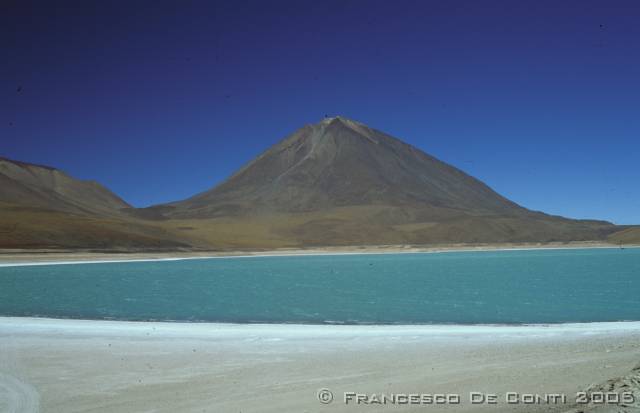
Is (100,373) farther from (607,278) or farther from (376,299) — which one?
(607,278)

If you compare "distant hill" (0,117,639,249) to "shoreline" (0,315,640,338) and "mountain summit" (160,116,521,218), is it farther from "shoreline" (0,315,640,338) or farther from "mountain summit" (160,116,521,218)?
"shoreline" (0,315,640,338)

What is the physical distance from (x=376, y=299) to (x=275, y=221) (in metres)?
127

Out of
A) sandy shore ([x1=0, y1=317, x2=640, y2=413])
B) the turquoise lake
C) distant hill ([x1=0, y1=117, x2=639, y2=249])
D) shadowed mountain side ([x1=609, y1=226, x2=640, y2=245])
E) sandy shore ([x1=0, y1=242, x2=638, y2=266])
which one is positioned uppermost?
distant hill ([x1=0, y1=117, x2=639, y2=249])

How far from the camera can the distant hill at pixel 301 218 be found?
91.8 m

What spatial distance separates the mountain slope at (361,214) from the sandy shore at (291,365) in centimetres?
9622

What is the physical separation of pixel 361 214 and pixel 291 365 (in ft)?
471

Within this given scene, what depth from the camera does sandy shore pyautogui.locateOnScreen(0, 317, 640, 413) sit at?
26.6 feet

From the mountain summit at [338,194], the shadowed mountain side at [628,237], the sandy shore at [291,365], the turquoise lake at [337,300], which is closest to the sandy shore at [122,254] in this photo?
the turquoise lake at [337,300]

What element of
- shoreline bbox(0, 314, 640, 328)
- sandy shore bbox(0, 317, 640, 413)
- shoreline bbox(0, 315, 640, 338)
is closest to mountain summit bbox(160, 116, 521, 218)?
shoreline bbox(0, 314, 640, 328)

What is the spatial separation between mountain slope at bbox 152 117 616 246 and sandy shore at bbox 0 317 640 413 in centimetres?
9622

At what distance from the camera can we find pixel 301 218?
152875 millimetres

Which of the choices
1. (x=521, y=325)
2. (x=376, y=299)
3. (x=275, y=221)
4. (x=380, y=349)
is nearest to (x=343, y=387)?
(x=380, y=349)

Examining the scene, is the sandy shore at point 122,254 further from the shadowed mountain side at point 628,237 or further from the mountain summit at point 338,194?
the mountain summit at point 338,194

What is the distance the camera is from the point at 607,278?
111ft
